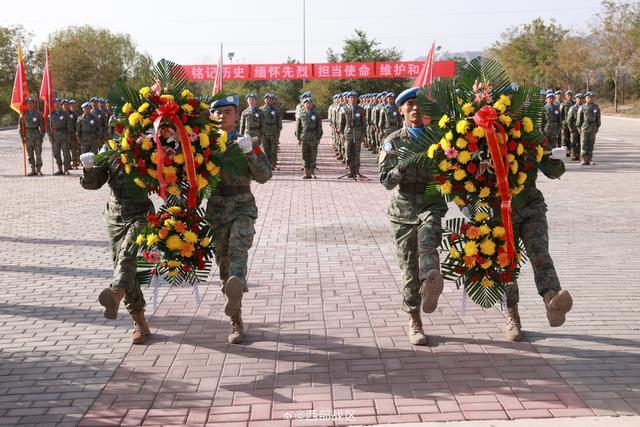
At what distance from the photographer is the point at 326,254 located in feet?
27.4

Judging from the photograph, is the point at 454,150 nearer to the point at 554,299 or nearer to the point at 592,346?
the point at 554,299

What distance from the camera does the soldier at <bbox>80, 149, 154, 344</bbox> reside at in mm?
5094

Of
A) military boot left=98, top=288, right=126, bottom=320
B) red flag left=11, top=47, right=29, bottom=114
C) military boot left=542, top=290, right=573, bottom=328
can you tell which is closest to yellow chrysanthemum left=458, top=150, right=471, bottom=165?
military boot left=542, top=290, right=573, bottom=328

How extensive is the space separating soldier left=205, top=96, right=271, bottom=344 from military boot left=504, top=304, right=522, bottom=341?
82.0 inches

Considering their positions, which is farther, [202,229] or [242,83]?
[242,83]

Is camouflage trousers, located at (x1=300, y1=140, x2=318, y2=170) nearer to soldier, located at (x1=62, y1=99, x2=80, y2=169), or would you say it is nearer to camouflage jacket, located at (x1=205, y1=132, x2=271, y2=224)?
soldier, located at (x1=62, y1=99, x2=80, y2=169)

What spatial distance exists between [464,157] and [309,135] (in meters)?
12.0

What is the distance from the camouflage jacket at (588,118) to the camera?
18.4 meters

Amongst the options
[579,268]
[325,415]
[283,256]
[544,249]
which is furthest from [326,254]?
[325,415]

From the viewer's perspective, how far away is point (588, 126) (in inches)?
722

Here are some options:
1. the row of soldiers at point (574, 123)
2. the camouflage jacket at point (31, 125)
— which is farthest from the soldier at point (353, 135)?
the camouflage jacket at point (31, 125)

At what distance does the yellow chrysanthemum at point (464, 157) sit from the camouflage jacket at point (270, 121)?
13.3 meters

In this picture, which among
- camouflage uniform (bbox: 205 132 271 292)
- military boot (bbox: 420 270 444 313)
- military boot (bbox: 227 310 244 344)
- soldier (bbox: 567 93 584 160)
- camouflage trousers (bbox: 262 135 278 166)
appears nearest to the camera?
military boot (bbox: 420 270 444 313)

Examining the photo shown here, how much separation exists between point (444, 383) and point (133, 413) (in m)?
1.98
